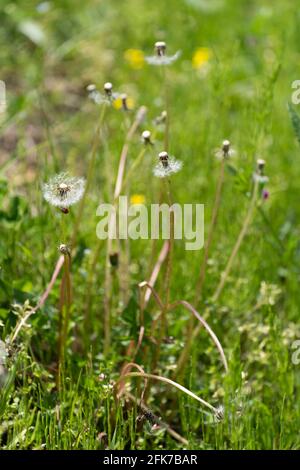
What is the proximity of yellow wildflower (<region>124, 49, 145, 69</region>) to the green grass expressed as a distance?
0.17 feet

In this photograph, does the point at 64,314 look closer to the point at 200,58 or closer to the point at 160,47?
the point at 160,47

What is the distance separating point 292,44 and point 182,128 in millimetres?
933

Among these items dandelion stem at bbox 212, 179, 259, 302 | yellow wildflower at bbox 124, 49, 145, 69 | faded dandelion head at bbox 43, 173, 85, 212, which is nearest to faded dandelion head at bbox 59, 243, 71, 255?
faded dandelion head at bbox 43, 173, 85, 212

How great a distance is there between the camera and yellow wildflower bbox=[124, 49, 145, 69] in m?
3.50

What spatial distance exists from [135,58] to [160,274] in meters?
1.69

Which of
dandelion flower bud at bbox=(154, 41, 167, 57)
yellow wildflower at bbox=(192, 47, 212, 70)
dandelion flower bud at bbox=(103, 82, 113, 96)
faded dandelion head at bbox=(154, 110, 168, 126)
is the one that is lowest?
dandelion flower bud at bbox=(103, 82, 113, 96)

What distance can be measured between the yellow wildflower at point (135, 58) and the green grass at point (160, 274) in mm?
51

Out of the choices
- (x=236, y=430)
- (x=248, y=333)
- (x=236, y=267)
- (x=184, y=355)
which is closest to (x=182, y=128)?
(x=236, y=267)

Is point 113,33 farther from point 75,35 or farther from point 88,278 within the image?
point 88,278

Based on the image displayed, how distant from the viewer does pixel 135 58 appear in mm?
3512

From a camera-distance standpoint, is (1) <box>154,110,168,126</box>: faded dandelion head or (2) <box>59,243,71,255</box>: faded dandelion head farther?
(1) <box>154,110,168,126</box>: faded dandelion head

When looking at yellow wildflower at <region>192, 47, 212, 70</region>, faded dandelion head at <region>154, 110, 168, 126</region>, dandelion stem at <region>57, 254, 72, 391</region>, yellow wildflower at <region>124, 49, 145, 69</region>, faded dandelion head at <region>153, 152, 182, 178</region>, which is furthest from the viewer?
yellow wildflower at <region>124, 49, 145, 69</region>

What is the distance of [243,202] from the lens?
7.83 feet

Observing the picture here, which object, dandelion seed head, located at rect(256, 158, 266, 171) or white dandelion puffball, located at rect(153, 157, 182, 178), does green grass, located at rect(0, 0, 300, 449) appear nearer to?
dandelion seed head, located at rect(256, 158, 266, 171)
